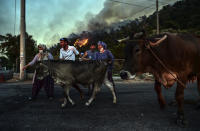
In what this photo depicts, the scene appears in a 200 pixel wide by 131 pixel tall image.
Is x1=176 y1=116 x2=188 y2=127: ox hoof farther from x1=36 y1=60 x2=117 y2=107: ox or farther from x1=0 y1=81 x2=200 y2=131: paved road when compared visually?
x1=36 y1=60 x2=117 y2=107: ox

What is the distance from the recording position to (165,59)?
3342 mm

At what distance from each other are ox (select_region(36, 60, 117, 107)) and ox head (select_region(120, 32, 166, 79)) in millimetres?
1783

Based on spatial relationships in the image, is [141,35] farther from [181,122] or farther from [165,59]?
[181,122]

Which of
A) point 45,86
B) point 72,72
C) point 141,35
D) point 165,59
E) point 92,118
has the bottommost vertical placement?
point 92,118

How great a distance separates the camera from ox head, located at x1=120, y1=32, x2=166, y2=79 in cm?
321

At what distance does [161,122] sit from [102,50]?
300 centimetres

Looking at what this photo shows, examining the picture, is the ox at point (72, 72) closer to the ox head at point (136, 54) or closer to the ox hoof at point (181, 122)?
the ox head at point (136, 54)

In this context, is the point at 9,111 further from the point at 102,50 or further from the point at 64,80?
the point at 102,50

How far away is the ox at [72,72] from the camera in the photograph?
475 cm

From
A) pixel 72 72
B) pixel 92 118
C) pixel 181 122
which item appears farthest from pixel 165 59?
pixel 72 72

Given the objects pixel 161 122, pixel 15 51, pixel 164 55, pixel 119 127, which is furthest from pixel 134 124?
pixel 15 51

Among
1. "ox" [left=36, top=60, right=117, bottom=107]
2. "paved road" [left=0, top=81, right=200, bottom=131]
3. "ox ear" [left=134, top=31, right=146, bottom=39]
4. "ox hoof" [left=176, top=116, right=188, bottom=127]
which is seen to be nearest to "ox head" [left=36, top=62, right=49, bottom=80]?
"ox" [left=36, top=60, right=117, bottom=107]

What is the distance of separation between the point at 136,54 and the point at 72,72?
2.16m

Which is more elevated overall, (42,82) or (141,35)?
(141,35)
